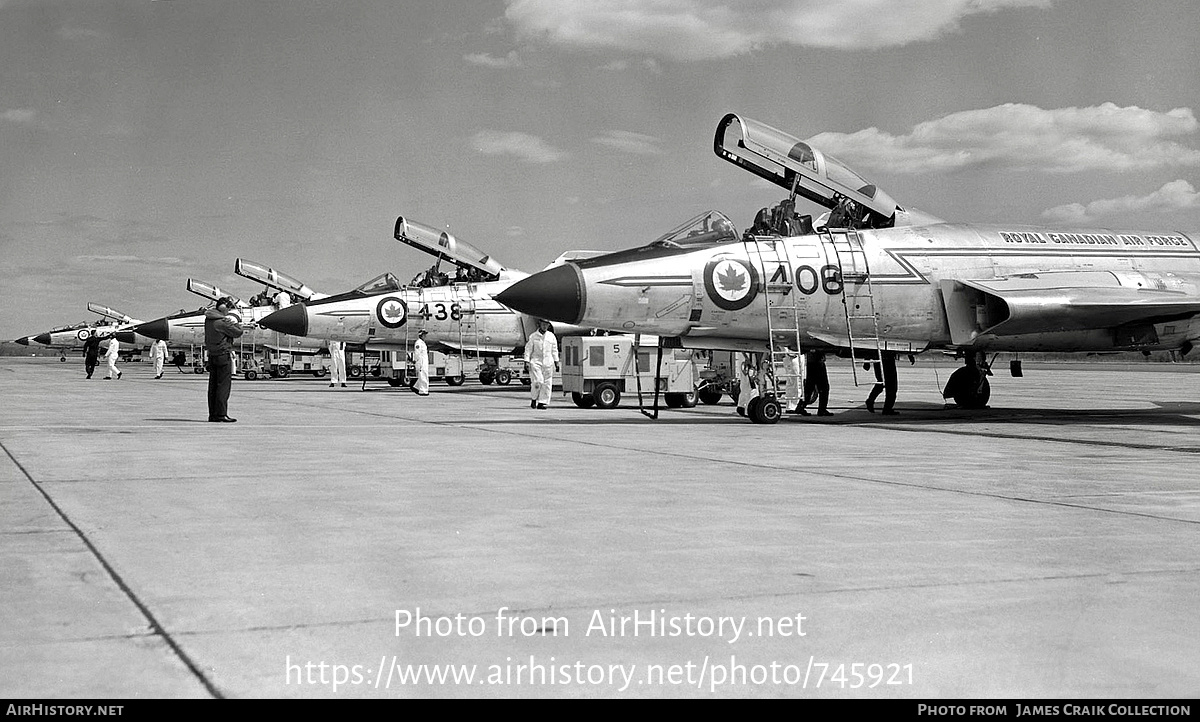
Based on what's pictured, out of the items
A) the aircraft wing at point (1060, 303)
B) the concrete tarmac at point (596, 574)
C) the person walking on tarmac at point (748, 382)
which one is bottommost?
the concrete tarmac at point (596, 574)

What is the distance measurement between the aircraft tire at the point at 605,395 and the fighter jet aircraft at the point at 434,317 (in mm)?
8861

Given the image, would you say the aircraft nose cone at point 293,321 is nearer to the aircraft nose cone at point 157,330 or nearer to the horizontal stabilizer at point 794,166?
the horizontal stabilizer at point 794,166

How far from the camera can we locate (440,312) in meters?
28.7

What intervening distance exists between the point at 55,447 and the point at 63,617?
Result: 725 centimetres

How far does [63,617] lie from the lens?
145 inches

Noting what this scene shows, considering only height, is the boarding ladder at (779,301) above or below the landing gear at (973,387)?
above

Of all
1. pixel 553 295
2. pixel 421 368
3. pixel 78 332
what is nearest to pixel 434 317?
pixel 421 368

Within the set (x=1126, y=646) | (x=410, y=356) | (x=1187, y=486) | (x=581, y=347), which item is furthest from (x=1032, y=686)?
(x=410, y=356)

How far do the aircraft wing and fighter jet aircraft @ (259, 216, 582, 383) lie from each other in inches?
602

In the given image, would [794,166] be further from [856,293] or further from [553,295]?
[553,295]

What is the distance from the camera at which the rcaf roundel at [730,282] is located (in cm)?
1365

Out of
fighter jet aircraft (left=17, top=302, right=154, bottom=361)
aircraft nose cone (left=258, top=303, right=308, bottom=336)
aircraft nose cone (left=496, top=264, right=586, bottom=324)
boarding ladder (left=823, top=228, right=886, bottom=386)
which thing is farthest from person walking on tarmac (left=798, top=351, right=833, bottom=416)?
fighter jet aircraft (left=17, top=302, right=154, bottom=361)

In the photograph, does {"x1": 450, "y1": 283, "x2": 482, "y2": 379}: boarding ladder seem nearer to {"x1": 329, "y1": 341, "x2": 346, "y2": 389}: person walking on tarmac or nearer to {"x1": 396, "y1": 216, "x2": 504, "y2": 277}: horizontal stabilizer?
{"x1": 396, "y1": 216, "x2": 504, "y2": 277}: horizontal stabilizer

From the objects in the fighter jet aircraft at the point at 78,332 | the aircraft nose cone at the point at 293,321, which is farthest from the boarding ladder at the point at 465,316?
the fighter jet aircraft at the point at 78,332
